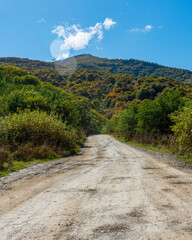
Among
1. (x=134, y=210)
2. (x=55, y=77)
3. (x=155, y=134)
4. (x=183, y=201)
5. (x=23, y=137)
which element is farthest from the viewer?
(x=55, y=77)

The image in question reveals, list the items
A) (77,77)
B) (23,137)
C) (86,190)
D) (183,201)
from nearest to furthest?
(183,201) → (86,190) → (23,137) → (77,77)

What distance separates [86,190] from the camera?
4.91 m

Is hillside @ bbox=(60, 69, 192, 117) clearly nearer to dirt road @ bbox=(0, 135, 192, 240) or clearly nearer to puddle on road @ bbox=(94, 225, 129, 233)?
dirt road @ bbox=(0, 135, 192, 240)

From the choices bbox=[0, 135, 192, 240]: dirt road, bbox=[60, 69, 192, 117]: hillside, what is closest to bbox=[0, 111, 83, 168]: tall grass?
bbox=[0, 135, 192, 240]: dirt road

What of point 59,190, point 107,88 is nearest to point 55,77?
point 107,88

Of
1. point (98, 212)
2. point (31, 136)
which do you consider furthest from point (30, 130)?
point (98, 212)

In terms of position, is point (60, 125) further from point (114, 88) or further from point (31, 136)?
point (114, 88)

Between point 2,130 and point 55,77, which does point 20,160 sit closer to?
point 2,130

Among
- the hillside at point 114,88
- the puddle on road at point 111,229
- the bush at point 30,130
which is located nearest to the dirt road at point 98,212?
the puddle on road at point 111,229

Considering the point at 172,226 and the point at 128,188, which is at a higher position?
the point at 172,226

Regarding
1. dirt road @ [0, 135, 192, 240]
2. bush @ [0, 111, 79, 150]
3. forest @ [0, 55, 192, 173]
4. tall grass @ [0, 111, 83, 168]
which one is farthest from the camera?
bush @ [0, 111, 79, 150]

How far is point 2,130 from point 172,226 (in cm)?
1107

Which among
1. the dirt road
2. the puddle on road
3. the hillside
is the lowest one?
the dirt road

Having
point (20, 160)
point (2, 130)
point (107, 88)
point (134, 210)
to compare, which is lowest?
point (20, 160)
